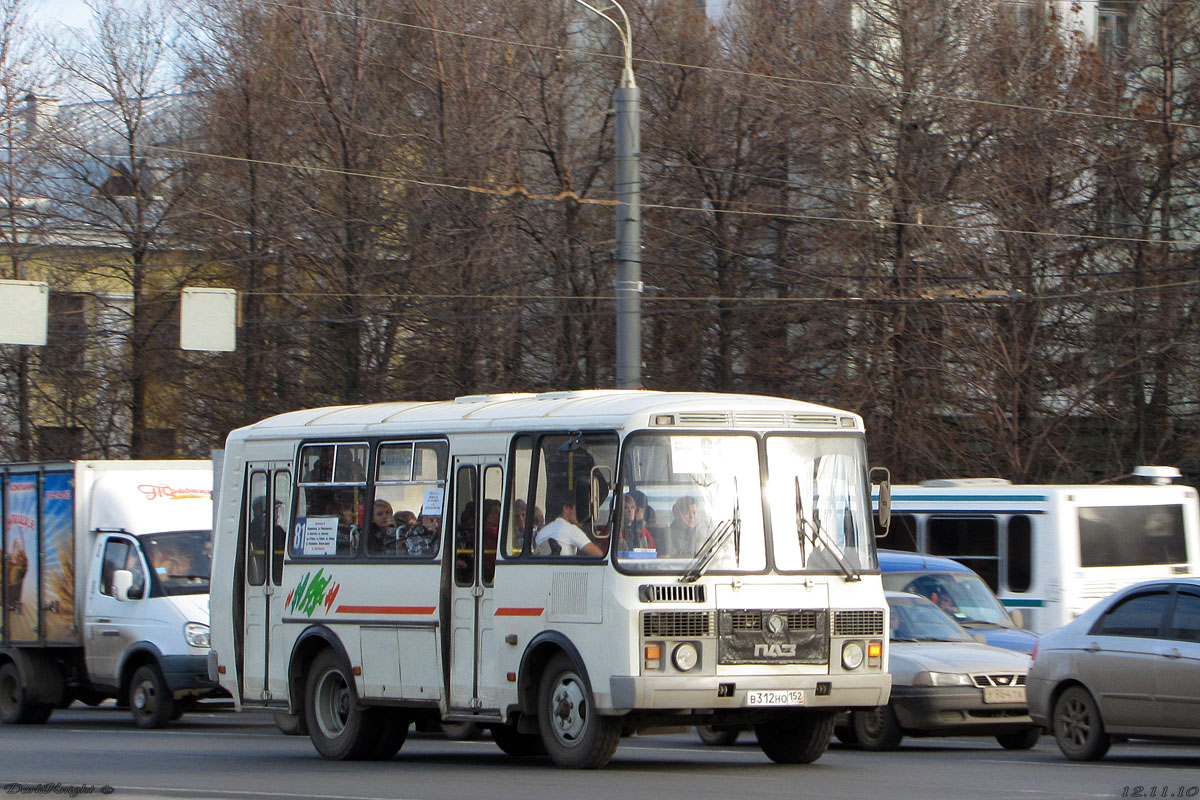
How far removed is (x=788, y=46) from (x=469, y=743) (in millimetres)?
16776

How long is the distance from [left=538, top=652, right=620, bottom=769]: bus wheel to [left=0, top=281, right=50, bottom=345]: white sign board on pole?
14781 mm

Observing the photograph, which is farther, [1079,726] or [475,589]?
[1079,726]

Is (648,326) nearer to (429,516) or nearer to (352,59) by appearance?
(352,59)

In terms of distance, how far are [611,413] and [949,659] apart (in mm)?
4663

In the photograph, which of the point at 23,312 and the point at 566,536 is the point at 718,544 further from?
the point at 23,312

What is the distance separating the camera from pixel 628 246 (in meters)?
18.7

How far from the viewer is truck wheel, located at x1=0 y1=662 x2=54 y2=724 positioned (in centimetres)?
1891

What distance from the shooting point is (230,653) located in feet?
44.8

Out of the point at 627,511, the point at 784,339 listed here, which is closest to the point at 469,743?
the point at 627,511

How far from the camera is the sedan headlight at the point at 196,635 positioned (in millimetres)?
17266

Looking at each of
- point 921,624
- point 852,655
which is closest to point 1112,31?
point 921,624

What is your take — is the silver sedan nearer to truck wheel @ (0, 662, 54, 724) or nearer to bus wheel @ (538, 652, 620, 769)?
A: bus wheel @ (538, 652, 620, 769)

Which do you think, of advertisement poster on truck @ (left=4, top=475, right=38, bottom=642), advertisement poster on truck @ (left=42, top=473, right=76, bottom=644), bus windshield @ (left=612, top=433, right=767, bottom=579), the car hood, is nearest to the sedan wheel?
the car hood

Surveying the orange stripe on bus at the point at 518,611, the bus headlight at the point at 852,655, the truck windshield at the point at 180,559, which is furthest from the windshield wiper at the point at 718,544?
the truck windshield at the point at 180,559
